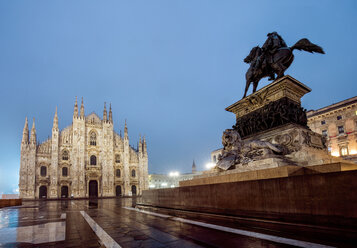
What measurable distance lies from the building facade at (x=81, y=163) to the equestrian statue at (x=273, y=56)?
127 ft

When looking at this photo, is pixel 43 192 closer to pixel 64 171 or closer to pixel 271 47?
pixel 64 171

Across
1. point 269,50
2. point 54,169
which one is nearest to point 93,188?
point 54,169

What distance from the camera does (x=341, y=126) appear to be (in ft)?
95.3

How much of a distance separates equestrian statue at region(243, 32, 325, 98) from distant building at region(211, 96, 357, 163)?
766 inches

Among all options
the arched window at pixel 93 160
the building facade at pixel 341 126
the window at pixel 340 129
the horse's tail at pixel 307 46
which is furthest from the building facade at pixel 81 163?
the horse's tail at pixel 307 46

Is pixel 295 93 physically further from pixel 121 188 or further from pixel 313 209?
pixel 121 188

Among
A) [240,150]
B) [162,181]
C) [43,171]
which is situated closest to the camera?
[240,150]

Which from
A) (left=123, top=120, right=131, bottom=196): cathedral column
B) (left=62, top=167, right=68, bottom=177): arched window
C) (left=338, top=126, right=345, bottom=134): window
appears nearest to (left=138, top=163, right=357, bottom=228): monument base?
(left=338, top=126, right=345, bottom=134): window

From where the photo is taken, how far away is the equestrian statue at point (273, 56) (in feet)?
24.7

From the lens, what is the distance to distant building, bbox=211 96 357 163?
27.6m

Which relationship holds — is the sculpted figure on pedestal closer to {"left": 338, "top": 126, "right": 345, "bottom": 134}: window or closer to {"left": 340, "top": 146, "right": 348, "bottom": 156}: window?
{"left": 340, "top": 146, "right": 348, "bottom": 156}: window

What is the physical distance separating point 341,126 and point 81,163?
42335mm

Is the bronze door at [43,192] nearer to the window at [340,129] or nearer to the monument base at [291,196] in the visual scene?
the monument base at [291,196]

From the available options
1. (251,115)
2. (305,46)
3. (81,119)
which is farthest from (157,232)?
(81,119)
